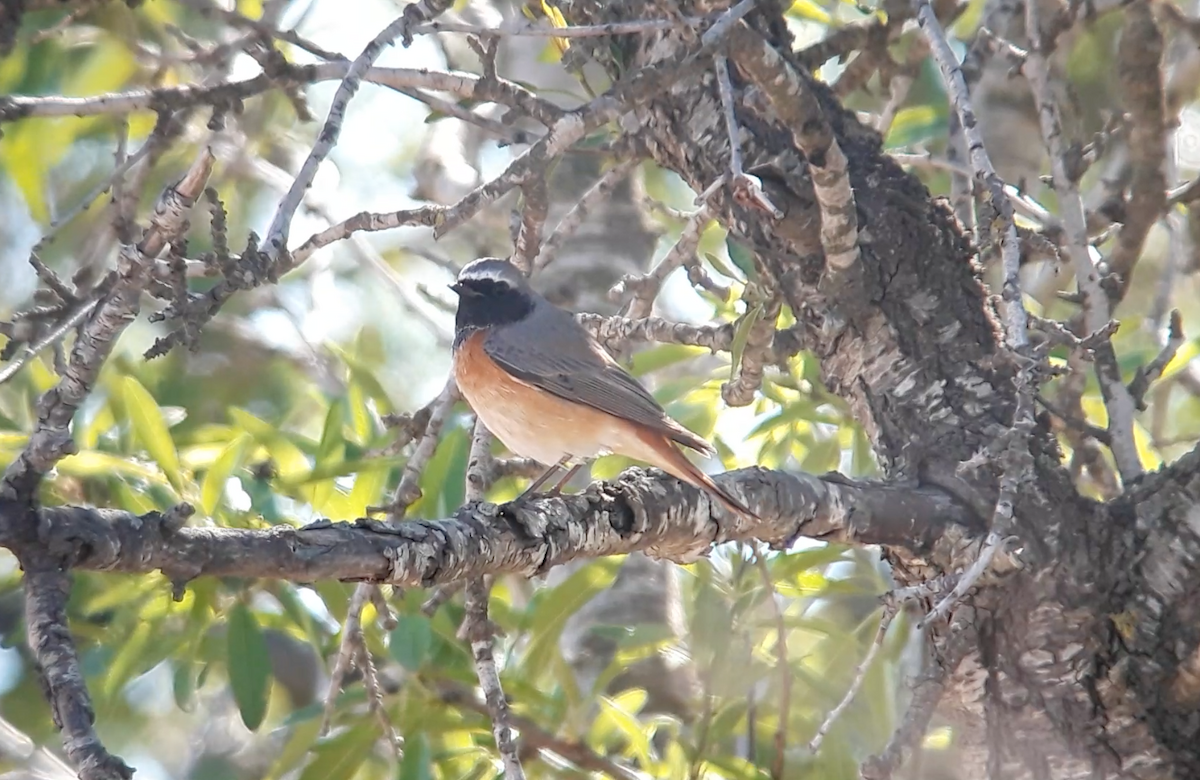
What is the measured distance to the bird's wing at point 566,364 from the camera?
4.51 metres

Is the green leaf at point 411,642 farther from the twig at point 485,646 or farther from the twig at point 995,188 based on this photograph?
the twig at point 995,188

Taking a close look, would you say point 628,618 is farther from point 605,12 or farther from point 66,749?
point 66,749

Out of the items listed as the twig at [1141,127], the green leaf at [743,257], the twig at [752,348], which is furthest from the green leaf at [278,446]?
the twig at [1141,127]

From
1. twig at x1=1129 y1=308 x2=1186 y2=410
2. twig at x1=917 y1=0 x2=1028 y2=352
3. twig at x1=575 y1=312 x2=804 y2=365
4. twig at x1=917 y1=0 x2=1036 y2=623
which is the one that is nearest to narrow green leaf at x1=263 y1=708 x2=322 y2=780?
twig at x1=575 y1=312 x2=804 y2=365

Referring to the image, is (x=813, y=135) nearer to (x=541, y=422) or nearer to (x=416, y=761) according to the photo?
(x=541, y=422)

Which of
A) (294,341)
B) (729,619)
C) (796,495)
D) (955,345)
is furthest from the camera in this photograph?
(294,341)

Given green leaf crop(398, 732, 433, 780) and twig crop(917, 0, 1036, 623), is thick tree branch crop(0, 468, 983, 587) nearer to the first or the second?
twig crop(917, 0, 1036, 623)

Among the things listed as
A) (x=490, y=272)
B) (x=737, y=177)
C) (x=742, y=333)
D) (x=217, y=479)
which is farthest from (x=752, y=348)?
(x=217, y=479)

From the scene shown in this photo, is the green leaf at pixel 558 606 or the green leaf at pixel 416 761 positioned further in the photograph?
the green leaf at pixel 558 606

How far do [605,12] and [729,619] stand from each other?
2047mm

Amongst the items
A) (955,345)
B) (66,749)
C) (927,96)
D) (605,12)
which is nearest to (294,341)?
(927,96)

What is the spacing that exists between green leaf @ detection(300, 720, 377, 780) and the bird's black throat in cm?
175

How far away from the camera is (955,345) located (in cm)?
363

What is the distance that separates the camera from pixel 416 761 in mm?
3654
